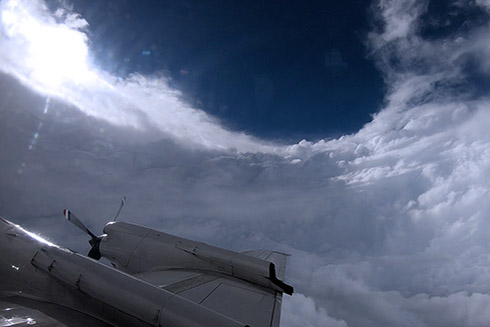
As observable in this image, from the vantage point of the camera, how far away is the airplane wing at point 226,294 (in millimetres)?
5863

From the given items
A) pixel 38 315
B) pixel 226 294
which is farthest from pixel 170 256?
pixel 38 315

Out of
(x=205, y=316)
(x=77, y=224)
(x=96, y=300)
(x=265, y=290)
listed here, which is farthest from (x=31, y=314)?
(x=77, y=224)

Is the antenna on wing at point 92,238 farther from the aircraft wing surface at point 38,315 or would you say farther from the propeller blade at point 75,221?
the aircraft wing surface at point 38,315

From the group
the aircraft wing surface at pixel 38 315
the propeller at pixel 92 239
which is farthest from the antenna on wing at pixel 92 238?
the aircraft wing surface at pixel 38 315

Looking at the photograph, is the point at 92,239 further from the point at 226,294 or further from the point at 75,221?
the point at 226,294

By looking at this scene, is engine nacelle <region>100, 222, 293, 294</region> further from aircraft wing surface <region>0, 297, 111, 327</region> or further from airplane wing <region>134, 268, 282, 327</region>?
aircraft wing surface <region>0, 297, 111, 327</region>

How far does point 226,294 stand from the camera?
6.89 meters

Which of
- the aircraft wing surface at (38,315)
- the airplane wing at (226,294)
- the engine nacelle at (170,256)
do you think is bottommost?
the aircraft wing surface at (38,315)

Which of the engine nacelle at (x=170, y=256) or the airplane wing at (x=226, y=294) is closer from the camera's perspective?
the airplane wing at (x=226, y=294)

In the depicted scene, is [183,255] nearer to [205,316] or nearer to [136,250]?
[136,250]

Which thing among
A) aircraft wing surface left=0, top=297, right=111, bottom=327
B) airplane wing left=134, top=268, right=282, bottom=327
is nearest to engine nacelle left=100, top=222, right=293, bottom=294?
airplane wing left=134, top=268, right=282, bottom=327

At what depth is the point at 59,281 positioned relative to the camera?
5.07 m

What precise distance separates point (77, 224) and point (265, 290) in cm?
850

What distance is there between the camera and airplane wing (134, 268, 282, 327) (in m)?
5.86
